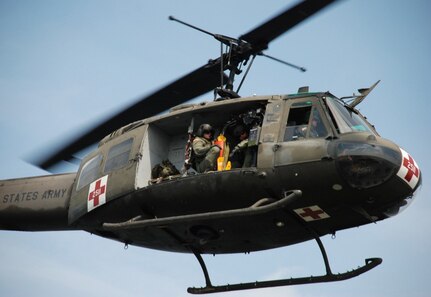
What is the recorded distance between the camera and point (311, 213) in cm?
1246

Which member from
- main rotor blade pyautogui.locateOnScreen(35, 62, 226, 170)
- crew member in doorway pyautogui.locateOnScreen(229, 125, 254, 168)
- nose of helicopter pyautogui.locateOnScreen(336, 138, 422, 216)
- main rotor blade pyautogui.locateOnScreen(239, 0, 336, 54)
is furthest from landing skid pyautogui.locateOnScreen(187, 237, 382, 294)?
main rotor blade pyautogui.locateOnScreen(239, 0, 336, 54)

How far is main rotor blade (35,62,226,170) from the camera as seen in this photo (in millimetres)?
15250

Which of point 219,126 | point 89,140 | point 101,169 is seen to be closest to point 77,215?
point 101,169

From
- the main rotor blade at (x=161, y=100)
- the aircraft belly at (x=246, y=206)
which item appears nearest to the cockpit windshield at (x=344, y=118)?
the aircraft belly at (x=246, y=206)

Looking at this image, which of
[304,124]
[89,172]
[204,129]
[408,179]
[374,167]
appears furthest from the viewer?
[89,172]

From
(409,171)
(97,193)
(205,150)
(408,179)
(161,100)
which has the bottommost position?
(408,179)

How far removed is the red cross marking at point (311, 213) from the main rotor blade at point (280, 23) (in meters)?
3.40

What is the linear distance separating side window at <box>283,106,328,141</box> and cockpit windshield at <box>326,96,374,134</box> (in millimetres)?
255

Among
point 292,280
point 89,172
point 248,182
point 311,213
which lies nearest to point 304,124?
point 248,182

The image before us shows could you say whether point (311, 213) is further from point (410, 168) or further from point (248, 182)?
point (410, 168)

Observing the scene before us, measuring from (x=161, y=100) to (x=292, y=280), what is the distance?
15.4ft

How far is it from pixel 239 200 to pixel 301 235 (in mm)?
1558

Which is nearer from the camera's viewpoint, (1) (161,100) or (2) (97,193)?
(2) (97,193)

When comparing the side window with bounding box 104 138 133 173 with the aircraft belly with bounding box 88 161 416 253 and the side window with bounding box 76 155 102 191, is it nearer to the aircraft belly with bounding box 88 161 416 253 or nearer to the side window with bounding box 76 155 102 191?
the side window with bounding box 76 155 102 191
